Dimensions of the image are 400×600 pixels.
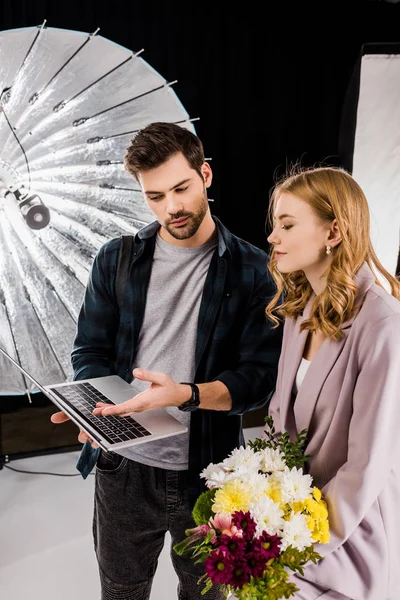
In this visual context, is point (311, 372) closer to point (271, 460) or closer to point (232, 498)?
point (271, 460)

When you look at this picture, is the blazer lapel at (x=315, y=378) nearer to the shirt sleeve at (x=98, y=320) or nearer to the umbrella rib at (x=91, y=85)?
the shirt sleeve at (x=98, y=320)

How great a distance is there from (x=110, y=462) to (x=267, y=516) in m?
0.62

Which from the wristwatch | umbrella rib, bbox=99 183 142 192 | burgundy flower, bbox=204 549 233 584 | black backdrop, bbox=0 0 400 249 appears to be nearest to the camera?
burgundy flower, bbox=204 549 233 584

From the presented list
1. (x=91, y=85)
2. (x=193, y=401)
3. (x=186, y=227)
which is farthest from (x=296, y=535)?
(x=91, y=85)

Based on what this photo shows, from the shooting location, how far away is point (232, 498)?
3.69ft

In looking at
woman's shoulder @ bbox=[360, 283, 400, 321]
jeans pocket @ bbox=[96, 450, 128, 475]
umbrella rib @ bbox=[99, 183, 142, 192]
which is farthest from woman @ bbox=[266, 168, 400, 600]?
umbrella rib @ bbox=[99, 183, 142, 192]

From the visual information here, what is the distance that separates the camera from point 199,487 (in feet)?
4.95

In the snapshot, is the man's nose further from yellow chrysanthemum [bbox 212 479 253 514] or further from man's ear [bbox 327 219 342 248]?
yellow chrysanthemum [bbox 212 479 253 514]

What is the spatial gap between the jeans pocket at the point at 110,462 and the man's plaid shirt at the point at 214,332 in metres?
0.19

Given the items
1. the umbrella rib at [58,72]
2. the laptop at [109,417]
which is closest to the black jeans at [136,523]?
the laptop at [109,417]

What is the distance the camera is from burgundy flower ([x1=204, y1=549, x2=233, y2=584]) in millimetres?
1039

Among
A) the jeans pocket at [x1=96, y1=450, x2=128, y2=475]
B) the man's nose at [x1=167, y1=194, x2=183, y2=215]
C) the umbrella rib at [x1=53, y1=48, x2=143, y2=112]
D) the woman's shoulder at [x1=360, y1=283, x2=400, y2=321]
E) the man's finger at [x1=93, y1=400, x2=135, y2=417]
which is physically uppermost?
the umbrella rib at [x1=53, y1=48, x2=143, y2=112]

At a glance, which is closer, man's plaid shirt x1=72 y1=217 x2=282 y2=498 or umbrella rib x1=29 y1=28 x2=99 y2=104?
man's plaid shirt x1=72 y1=217 x2=282 y2=498

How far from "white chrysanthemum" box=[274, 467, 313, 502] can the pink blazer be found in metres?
0.06
